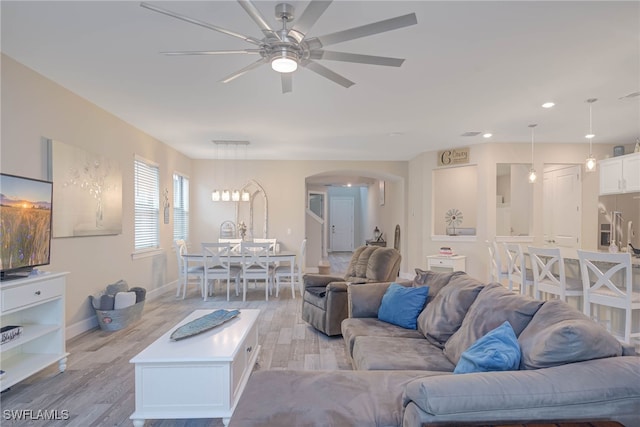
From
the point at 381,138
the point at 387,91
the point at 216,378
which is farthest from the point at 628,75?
the point at 216,378

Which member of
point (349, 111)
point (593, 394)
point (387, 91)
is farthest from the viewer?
point (349, 111)

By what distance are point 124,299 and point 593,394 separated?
4.39m

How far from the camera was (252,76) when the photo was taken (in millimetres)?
3324

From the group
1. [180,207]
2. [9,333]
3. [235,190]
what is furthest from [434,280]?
[180,207]

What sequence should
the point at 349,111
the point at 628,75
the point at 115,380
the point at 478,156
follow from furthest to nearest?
the point at 478,156
the point at 349,111
the point at 628,75
the point at 115,380

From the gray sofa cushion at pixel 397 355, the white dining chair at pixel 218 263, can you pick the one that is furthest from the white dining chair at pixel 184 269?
the gray sofa cushion at pixel 397 355

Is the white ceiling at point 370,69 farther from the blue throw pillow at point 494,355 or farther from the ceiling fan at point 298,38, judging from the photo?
the blue throw pillow at point 494,355

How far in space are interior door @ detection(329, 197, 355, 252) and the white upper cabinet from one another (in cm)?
937

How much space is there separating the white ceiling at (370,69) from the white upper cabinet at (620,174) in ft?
1.46

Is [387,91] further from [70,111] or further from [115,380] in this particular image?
[115,380]

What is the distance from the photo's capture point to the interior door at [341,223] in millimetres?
14453

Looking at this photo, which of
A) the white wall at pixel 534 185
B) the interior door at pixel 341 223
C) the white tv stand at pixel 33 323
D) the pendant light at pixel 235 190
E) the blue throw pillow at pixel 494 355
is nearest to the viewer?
the blue throw pillow at pixel 494 355

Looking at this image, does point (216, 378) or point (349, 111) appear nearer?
point (216, 378)

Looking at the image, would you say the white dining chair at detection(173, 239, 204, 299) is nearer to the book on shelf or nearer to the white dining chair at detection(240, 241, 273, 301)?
the white dining chair at detection(240, 241, 273, 301)
